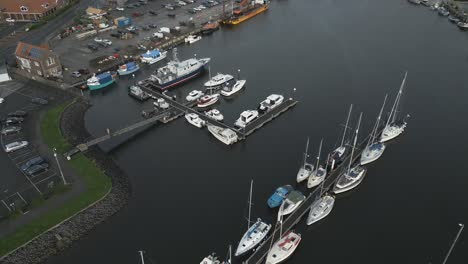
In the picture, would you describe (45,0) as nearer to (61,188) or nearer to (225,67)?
(225,67)

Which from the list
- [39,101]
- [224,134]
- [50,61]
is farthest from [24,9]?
[224,134]

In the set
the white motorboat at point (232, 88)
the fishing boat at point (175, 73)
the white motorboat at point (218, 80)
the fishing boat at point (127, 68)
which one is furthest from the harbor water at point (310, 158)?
the white motorboat at point (218, 80)

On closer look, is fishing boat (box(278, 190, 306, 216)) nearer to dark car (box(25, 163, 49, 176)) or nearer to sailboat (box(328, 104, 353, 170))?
sailboat (box(328, 104, 353, 170))

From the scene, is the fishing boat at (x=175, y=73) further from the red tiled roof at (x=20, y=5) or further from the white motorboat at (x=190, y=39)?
the red tiled roof at (x=20, y=5)

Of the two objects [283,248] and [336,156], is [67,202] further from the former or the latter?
[336,156]

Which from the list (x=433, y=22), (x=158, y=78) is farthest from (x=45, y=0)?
(x=433, y=22)

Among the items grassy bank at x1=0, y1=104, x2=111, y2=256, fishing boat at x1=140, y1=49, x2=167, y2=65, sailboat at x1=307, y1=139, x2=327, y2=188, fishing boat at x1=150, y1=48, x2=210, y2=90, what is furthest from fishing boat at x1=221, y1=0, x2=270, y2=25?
sailboat at x1=307, y1=139, x2=327, y2=188
